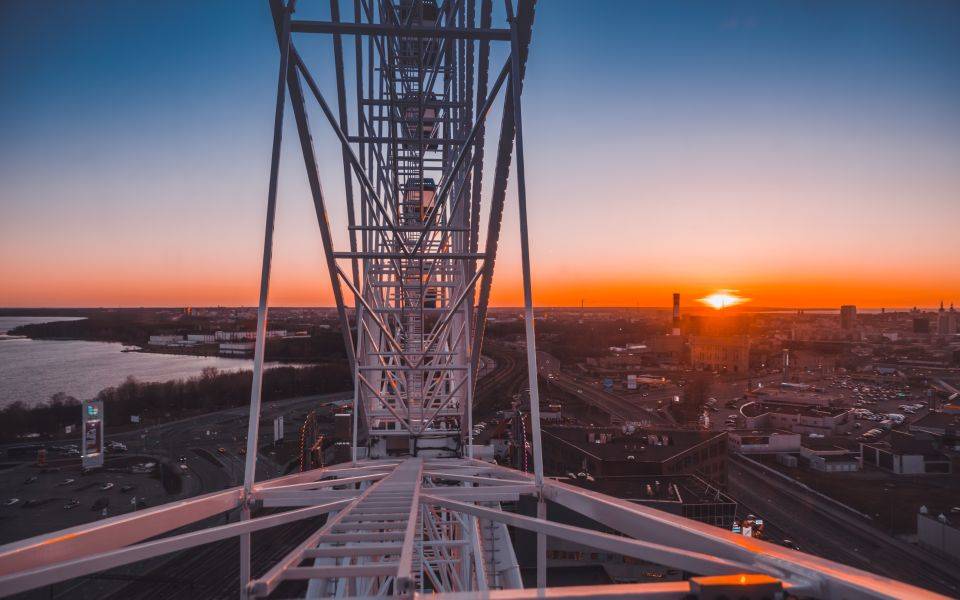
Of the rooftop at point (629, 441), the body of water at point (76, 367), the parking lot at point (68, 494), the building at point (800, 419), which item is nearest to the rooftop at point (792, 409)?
the building at point (800, 419)

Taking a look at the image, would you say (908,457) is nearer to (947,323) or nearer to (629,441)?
(629,441)

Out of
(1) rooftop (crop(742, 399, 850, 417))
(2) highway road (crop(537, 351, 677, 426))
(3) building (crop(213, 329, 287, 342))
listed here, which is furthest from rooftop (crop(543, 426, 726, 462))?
(3) building (crop(213, 329, 287, 342))

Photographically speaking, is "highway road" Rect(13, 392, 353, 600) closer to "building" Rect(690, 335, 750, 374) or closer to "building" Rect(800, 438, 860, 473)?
"building" Rect(800, 438, 860, 473)

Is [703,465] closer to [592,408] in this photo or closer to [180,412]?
[592,408]

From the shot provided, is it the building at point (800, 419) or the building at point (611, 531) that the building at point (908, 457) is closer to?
the building at point (800, 419)

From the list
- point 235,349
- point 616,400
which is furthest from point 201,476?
point 235,349

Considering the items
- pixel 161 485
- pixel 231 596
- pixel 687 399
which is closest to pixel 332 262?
pixel 231 596
